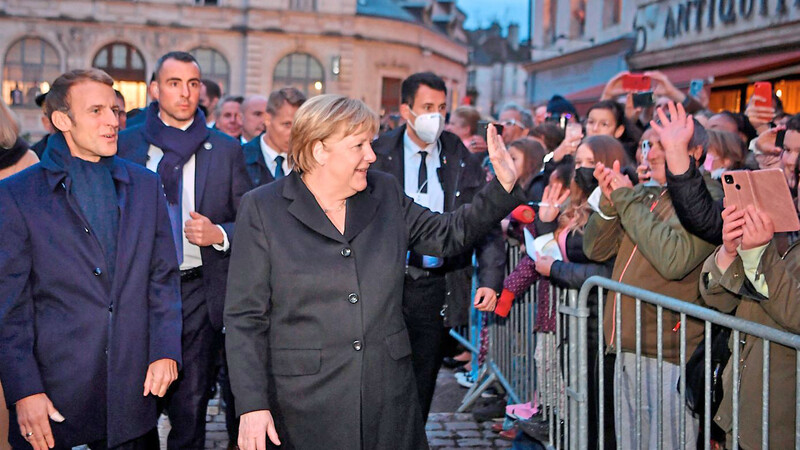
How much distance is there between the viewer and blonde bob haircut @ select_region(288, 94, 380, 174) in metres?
3.39

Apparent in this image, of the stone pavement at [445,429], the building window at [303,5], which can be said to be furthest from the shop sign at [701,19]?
the building window at [303,5]

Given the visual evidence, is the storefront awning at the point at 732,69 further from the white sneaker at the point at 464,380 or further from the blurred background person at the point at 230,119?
the blurred background person at the point at 230,119

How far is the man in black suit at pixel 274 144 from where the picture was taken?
19.9 feet

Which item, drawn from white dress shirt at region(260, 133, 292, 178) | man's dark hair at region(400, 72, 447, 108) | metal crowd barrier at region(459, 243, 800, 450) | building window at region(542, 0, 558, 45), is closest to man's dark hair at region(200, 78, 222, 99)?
white dress shirt at region(260, 133, 292, 178)

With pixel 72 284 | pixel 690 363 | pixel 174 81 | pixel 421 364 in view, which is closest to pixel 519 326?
pixel 421 364

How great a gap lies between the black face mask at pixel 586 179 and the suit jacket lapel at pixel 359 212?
1.90 meters

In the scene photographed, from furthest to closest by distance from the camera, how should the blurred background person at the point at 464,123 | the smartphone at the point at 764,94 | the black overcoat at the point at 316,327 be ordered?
the blurred background person at the point at 464,123 → the smartphone at the point at 764,94 → the black overcoat at the point at 316,327

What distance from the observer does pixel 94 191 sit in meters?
3.77

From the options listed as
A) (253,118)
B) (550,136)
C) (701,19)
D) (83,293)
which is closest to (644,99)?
(550,136)

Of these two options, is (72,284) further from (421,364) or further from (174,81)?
(421,364)

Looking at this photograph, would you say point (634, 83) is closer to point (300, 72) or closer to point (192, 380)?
point (192, 380)

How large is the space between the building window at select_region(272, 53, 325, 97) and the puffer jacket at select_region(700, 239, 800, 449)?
1626 inches

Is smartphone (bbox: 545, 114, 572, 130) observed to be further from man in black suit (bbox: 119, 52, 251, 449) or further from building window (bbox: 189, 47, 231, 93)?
building window (bbox: 189, 47, 231, 93)

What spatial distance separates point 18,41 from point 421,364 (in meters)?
41.7
